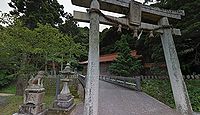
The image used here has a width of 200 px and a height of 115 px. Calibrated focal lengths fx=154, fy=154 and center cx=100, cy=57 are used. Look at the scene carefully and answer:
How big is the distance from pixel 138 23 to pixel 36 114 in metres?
4.22

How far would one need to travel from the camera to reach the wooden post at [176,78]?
459 cm

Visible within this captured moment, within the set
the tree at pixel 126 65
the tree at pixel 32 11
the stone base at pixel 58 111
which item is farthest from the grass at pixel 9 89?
the stone base at pixel 58 111

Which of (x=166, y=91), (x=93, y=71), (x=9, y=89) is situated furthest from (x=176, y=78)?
(x=9, y=89)

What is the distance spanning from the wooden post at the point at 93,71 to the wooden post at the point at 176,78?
249cm

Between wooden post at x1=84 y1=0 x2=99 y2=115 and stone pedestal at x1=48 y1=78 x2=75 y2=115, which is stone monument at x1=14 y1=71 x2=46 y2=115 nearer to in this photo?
stone pedestal at x1=48 y1=78 x2=75 y2=115

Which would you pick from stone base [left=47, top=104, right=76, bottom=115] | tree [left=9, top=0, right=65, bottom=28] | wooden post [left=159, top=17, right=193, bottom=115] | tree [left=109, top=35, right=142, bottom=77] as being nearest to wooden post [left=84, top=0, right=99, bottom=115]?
stone base [left=47, top=104, right=76, bottom=115]

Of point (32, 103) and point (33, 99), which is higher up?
point (33, 99)

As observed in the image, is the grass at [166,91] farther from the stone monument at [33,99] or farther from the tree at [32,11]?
the tree at [32,11]

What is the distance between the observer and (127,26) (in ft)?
15.3

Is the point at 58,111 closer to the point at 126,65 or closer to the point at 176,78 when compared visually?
the point at 176,78

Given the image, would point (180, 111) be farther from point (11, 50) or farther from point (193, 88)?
point (11, 50)

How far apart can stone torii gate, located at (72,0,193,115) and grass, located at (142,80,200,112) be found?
2.62 m

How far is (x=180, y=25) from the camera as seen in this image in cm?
766

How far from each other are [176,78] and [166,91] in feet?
11.8
